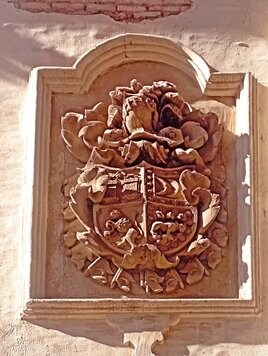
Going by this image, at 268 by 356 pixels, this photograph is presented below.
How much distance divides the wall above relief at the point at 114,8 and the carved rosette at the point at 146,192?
44cm

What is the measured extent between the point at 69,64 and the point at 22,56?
0.25 meters

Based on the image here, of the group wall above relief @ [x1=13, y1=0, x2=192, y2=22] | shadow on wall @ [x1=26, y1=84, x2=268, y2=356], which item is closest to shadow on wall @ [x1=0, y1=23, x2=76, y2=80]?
wall above relief @ [x1=13, y1=0, x2=192, y2=22]

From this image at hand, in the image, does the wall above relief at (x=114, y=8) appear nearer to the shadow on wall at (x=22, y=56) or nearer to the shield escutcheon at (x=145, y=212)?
the shadow on wall at (x=22, y=56)

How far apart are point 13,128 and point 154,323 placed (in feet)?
4.23

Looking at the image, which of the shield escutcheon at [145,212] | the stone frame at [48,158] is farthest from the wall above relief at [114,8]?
the shield escutcheon at [145,212]

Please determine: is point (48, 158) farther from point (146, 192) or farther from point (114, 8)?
point (114, 8)

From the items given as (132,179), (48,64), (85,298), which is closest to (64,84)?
(48,64)

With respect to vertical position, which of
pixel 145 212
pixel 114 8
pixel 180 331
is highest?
pixel 114 8

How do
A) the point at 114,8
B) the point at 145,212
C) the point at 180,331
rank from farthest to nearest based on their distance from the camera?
the point at 114,8
the point at 145,212
the point at 180,331

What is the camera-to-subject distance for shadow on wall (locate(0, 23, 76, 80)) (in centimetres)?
741

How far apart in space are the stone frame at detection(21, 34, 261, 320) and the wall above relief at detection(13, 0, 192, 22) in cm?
17

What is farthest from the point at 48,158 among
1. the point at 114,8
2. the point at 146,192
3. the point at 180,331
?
the point at 180,331

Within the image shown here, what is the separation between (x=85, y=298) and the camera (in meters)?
6.82

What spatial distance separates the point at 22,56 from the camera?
24.4ft
